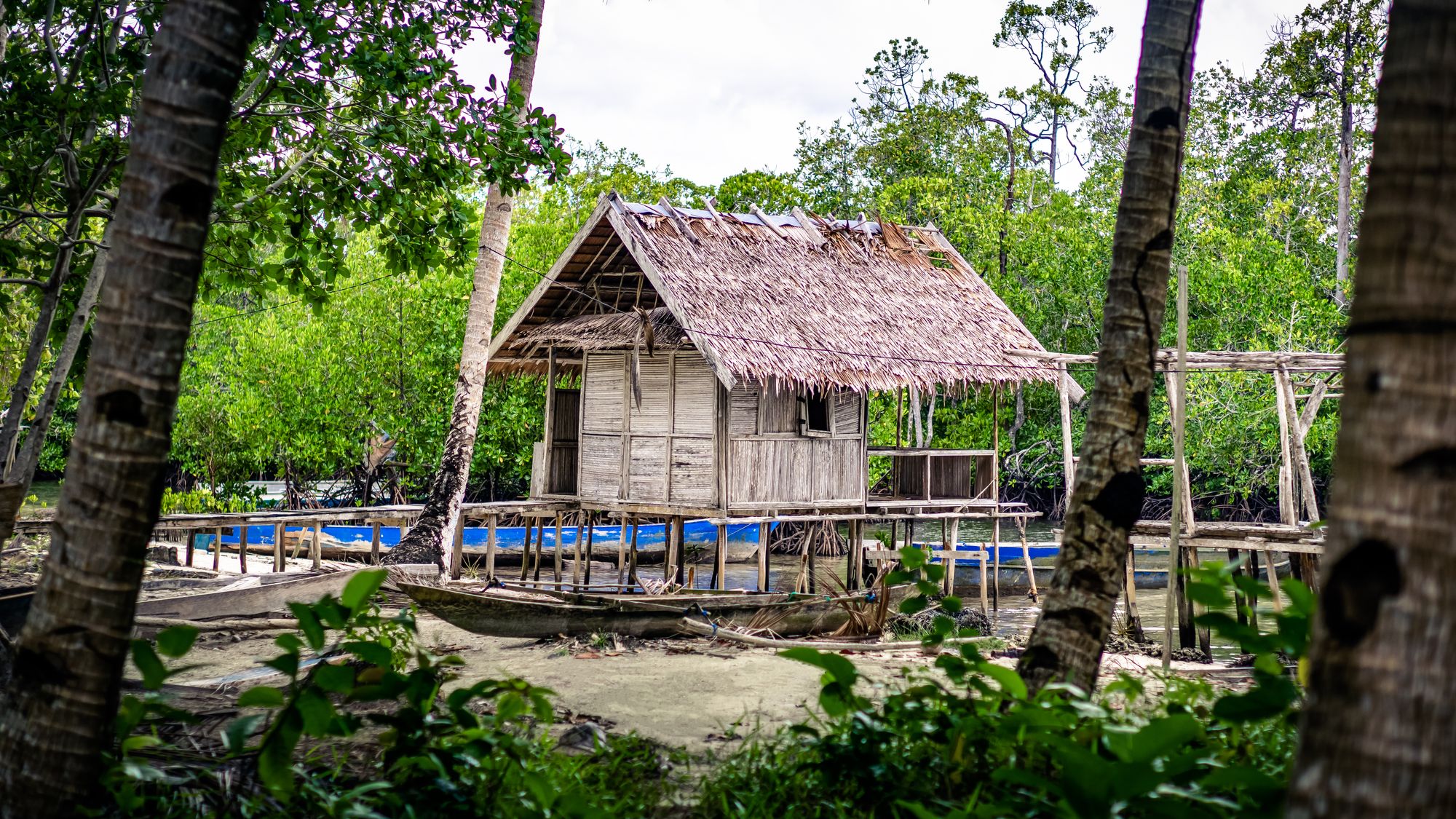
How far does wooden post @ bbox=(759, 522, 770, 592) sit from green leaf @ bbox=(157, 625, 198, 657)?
11.8m

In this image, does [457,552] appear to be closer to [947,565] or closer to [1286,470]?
[947,565]

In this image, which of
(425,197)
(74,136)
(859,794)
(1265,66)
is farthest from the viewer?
(1265,66)

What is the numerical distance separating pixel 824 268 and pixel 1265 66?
16145mm

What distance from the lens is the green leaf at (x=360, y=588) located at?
2.52 meters

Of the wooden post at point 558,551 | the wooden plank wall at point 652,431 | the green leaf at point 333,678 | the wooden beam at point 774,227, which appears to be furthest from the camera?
the wooden beam at point 774,227

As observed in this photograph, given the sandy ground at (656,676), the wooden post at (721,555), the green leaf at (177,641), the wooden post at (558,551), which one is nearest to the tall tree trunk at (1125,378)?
the sandy ground at (656,676)

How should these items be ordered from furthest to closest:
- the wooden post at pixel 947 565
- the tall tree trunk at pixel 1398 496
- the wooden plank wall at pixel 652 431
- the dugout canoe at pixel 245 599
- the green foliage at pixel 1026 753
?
the wooden post at pixel 947 565 < the wooden plank wall at pixel 652 431 < the dugout canoe at pixel 245 599 < the green foliage at pixel 1026 753 < the tall tree trunk at pixel 1398 496

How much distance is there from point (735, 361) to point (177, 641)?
32.8 feet

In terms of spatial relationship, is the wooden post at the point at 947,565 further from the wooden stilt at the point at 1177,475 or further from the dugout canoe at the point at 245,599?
the wooden stilt at the point at 1177,475

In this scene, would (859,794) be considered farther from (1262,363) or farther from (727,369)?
(1262,363)

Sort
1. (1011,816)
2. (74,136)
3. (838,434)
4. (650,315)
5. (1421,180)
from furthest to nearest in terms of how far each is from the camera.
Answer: (838,434) < (650,315) < (74,136) < (1011,816) < (1421,180)

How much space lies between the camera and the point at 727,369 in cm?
1221

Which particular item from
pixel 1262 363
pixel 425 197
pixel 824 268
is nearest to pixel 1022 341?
pixel 824 268

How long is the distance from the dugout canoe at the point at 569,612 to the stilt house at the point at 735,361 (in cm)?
311
